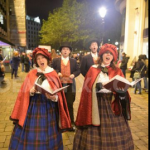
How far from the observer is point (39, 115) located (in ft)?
8.94

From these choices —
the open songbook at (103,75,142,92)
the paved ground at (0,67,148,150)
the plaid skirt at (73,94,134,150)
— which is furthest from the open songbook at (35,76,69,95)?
the paved ground at (0,67,148,150)

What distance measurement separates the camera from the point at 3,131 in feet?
13.3

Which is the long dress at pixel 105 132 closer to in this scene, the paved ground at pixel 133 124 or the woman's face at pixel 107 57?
the woman's face at pixel 107 57

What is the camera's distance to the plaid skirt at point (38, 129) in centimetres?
265

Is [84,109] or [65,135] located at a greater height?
[84,109]

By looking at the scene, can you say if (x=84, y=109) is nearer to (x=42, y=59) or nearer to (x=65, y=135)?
(x=42, y=59)

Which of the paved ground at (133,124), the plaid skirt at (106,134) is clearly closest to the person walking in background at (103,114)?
the plaid skirt at (106,134)

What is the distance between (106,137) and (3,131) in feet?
8.34

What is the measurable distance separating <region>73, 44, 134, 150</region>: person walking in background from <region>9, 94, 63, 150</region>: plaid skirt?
39cm

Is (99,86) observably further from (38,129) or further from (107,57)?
(38,129)

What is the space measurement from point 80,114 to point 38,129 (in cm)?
67

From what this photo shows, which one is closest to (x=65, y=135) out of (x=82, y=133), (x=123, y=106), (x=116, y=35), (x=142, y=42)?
(x=82, y=133)

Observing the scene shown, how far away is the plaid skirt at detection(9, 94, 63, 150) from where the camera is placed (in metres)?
2.65

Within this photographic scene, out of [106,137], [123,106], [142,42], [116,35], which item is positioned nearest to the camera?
[106,137]
